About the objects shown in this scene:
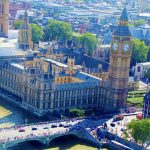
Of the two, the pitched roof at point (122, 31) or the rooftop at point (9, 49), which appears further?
the rooftop at point (9, 49)

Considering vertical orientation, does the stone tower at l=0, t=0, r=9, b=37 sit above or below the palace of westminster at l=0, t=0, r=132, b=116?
above

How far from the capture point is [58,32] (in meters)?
172

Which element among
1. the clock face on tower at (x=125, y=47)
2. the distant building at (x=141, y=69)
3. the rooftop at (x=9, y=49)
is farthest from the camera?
the distant building at (x=141, y=69)

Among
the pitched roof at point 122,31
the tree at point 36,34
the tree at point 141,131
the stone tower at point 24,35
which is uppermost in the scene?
the pitched roof at point 122,31

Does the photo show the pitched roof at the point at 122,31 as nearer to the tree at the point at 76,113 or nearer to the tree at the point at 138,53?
the tree at the point at 76,113

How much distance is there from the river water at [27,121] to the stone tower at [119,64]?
50.2 ft

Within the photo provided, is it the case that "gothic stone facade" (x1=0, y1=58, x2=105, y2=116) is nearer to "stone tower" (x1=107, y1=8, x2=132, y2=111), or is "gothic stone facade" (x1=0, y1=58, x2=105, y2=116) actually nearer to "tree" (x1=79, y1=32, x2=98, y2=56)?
"stone tower" (x1=107, y1=8, x2=132, y2=111)

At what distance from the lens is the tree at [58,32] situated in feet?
558

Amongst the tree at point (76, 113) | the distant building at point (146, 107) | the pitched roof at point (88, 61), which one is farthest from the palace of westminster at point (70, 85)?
the pitched roof at point (88, 61)

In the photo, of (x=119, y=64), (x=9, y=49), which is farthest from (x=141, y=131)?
(x=9, y=49)

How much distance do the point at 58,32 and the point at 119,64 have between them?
6886 cm

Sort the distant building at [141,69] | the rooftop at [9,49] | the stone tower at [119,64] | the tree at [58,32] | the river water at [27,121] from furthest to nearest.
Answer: the tree at [58,32], the distant building at [141,69], the rooftop at [9,49], the stone tower at [119,64], the river water at [27,121]

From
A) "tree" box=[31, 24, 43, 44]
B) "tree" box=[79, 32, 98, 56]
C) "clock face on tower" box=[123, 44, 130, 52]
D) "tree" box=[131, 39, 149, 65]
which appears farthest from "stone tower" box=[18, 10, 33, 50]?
"tree" box=[31, 24, 43, 44]

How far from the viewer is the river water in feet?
283
